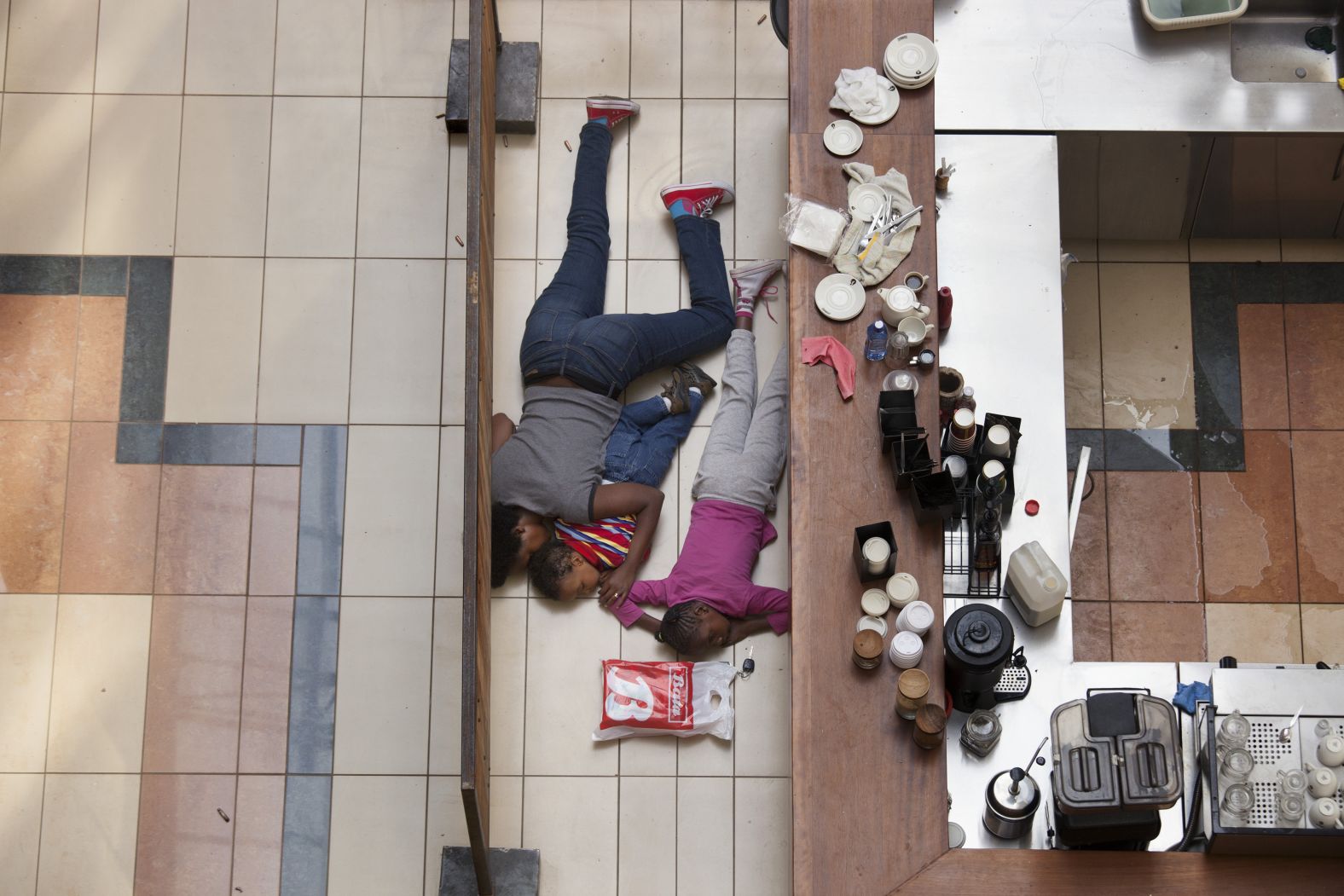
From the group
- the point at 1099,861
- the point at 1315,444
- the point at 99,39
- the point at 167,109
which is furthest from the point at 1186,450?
the point at 99,39

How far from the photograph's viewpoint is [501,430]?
3.32 meters

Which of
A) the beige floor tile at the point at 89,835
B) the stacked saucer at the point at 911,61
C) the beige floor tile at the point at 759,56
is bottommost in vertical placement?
the beige floor tile at the point at 89,835

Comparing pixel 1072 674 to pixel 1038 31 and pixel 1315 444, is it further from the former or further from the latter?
pixel 1038 31

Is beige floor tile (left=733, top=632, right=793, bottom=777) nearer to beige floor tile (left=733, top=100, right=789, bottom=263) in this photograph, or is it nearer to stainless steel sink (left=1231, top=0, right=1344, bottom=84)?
beige floor tile (left=733, top=100, right=789, bottom=263)

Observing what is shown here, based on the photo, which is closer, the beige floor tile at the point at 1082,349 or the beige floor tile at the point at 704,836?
the beige floor tile at the point at 704,836

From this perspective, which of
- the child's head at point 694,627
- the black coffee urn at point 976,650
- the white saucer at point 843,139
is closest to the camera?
the black coffee urn at point 976,650

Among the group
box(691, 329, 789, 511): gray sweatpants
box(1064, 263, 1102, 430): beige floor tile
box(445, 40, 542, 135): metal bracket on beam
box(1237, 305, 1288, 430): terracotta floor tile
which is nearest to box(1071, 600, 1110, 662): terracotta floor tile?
box(1064, 263, 1102, 430): beige floor tile

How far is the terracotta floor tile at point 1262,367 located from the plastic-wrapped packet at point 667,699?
175 cm

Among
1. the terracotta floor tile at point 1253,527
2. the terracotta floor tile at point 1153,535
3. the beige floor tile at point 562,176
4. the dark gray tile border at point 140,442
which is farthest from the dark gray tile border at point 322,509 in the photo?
the terracotta floor tile at point 1253,527

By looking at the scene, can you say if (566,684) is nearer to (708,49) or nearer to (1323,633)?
(708,49)

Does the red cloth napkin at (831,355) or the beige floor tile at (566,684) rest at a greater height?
the red cloth napkin at (831,355)

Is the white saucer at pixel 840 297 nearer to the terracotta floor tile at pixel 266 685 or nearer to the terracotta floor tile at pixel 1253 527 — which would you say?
the terracotta floor tile at pixel 1253 527

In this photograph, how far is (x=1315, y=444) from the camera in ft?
11.4

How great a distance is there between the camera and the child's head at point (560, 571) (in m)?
3.22
